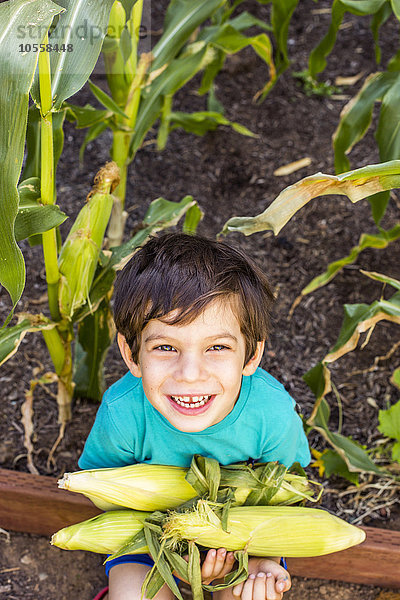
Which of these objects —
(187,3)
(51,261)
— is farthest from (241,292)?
(187,3)

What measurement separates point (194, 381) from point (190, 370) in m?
0.03

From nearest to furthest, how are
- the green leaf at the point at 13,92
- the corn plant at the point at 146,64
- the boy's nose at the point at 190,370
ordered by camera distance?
the green leaf at the point at 13,92 → the boy's nose at the point at 190,370 → the corn plant at the point at 146,64

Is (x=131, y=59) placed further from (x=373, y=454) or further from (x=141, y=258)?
(x=373, y=454)

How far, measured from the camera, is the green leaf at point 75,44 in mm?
1275

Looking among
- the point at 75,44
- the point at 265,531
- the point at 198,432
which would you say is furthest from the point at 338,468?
the point at 75,44

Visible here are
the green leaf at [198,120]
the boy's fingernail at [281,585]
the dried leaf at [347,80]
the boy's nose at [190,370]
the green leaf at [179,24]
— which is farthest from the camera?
the dried leaf at [347,80]

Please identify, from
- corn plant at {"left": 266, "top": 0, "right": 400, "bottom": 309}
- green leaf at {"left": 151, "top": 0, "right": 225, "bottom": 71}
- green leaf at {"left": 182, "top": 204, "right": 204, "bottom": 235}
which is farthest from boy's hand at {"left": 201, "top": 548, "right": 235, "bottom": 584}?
green leaf at {"left": 151, "top": 0, "right": 225, "bottom": 71}

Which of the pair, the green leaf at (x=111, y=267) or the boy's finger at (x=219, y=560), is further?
the green leaf at (x=111, y=267)

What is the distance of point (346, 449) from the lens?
1.82 metres

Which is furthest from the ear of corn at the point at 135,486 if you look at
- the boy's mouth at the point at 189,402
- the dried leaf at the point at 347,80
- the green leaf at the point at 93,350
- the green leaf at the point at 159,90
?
the dried leaf at the point at 347,80

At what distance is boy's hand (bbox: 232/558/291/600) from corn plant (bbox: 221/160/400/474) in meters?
0.42

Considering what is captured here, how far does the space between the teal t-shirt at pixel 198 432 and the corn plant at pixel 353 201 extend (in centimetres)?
28

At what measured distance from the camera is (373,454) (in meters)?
2.01

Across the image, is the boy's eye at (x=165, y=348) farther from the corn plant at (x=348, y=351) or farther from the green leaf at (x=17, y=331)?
the corn plant at (x=348, y=351)
